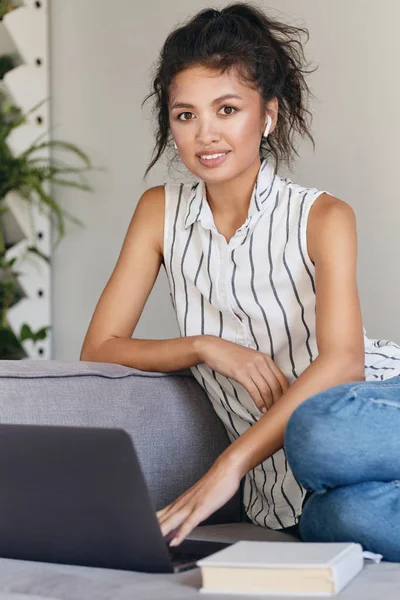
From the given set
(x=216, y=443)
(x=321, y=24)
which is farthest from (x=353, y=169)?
(x=216, y=443)

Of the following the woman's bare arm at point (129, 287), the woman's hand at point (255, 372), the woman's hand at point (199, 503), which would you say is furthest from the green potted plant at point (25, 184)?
the woman's hand at point (199, 503)

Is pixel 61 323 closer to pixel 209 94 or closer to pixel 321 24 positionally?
pixel 321 24

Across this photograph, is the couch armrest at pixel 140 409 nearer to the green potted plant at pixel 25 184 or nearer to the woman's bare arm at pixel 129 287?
the woman's bare arm at pixel 129 287

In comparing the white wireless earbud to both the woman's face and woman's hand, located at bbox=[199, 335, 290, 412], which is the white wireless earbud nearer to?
the woman's face

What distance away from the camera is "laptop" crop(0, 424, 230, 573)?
39.9 inches

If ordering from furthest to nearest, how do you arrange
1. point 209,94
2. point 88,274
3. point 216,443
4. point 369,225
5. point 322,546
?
point 88,274 < point 369,225 < point 216,443 < point 209,94 < point 322,546

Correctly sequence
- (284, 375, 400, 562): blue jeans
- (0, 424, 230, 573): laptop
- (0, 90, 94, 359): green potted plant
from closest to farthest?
(0, 424, 230, 573): laptop < (284, 375, 400, 562): blue jeans < (0, 90, 94, 359): green potted plant

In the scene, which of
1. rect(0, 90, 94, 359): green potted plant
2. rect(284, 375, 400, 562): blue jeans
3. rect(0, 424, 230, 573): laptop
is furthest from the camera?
rect(0, 90, 94, 359): green potted plant

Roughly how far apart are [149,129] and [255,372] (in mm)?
1517

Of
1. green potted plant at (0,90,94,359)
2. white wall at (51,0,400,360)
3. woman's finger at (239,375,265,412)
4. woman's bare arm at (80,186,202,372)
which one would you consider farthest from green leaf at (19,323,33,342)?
woman's finger at (239,375,265,412)

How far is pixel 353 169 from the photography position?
2.25m

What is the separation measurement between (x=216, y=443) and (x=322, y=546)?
0.72 meters

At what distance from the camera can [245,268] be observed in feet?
5.37

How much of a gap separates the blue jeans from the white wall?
103 centimetres
